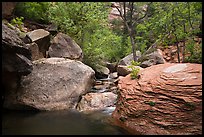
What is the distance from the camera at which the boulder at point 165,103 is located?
4742 millimetres

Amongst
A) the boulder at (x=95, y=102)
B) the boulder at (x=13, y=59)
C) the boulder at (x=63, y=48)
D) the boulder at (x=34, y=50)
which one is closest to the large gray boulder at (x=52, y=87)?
the boulder at (x=95, y=102)

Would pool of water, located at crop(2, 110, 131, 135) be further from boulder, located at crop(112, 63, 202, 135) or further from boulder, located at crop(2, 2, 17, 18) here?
boulder, located at crop(2, 2, 17, 18)

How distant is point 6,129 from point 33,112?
1.47 m

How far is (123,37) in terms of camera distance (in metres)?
26.8

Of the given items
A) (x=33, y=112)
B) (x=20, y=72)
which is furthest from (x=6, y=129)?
(x=20, y=72)

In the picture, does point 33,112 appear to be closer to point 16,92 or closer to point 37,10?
point 16,92

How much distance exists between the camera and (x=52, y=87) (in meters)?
7.56

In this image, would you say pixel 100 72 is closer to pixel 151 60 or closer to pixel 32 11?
pixel 151 60

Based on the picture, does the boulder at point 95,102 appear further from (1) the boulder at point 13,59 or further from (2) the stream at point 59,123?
(1) the boulder at point 13,59

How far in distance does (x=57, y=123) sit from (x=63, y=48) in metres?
6.30

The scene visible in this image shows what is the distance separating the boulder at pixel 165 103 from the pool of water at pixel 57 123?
0.52 meters

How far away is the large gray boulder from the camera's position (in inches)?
285

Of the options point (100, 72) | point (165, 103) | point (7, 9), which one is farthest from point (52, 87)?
point (100, 72)

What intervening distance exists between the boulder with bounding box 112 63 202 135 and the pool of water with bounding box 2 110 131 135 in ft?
Result: 1.71
